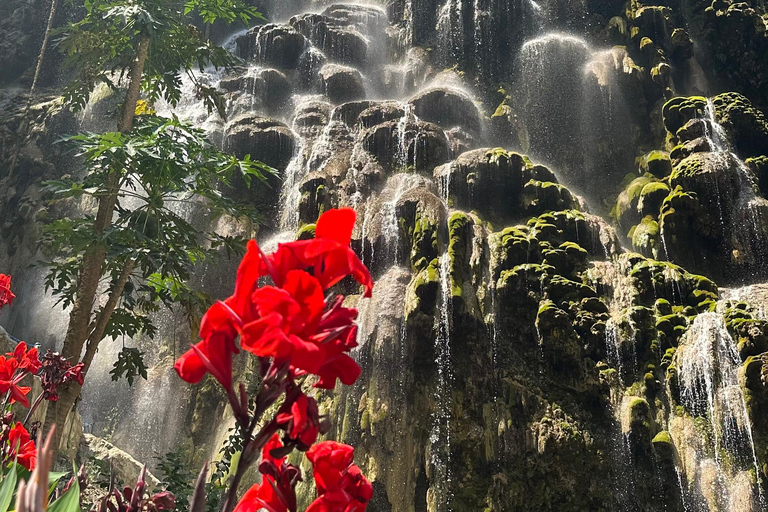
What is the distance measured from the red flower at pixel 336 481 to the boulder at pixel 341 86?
62.9 feet

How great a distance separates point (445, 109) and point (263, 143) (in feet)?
17.8

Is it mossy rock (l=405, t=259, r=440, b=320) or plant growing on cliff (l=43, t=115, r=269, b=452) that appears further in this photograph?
mossy rock (l=405, t=259, r=440, b=320)

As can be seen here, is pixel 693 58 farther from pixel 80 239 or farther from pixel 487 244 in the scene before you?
pixel 80 239

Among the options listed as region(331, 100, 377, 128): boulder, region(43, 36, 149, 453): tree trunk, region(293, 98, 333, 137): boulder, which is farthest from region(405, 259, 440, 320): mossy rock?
region(293, 98, 333, 137): boulder

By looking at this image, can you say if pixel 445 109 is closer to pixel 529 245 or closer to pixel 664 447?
pixel 529 245

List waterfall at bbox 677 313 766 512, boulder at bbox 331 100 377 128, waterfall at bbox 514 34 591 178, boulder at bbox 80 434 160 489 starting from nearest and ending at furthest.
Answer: waterfall at bbox 677 313 766 512, boulder at bbox 80 434 160 489, boulder at bbox 331 100 377 128, waterfall at bbox 514 34 591 178

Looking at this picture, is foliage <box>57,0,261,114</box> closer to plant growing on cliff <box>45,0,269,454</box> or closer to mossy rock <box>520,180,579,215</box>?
plant growing on cliff <box>45,0,269,454</box>

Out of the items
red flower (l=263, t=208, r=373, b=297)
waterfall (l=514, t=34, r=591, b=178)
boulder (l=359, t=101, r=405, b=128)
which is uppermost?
waterfall (l=514, t=34, r=591, b=178)

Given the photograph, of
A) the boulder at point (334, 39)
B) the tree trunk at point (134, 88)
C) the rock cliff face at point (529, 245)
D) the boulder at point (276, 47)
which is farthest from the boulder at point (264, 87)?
the tree trunk at point (134, 88)

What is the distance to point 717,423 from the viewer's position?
8711 mm

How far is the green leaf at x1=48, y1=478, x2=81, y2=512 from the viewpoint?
1.19 m

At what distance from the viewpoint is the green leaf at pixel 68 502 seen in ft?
3.89

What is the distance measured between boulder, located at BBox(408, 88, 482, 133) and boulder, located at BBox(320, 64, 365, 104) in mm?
3073

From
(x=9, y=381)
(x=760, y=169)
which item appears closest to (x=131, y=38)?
(x=9, y=381)
